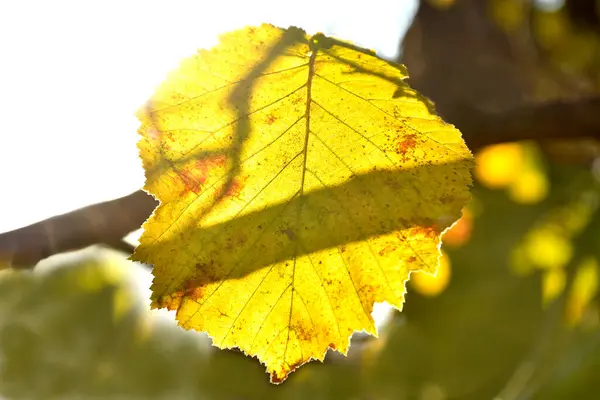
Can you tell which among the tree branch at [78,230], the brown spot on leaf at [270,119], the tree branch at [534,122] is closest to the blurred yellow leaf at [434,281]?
the tree branch at [534,122]

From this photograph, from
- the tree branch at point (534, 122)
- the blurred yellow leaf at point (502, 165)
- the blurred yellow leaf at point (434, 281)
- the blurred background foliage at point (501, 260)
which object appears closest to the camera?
the tree branch at point (534, 122)

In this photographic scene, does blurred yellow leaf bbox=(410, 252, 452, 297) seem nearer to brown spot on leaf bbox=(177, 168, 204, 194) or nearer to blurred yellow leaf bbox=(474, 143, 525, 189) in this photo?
blurred yellow leaf bbox=(474, 143, 525, 189)

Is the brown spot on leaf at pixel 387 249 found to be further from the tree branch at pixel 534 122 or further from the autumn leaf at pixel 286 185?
the tree branch at pixel 534 122

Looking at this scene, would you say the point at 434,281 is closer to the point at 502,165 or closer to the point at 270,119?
the point at 502,165

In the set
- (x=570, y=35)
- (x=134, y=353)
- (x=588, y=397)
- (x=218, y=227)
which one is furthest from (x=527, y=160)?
(x=134, y=353)

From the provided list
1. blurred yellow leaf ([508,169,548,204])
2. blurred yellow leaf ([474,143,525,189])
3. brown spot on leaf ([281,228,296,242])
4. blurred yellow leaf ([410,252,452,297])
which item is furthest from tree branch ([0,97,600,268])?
blurred yellow leaf ([508,169,548,204])

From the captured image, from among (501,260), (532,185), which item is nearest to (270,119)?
(532,185)
